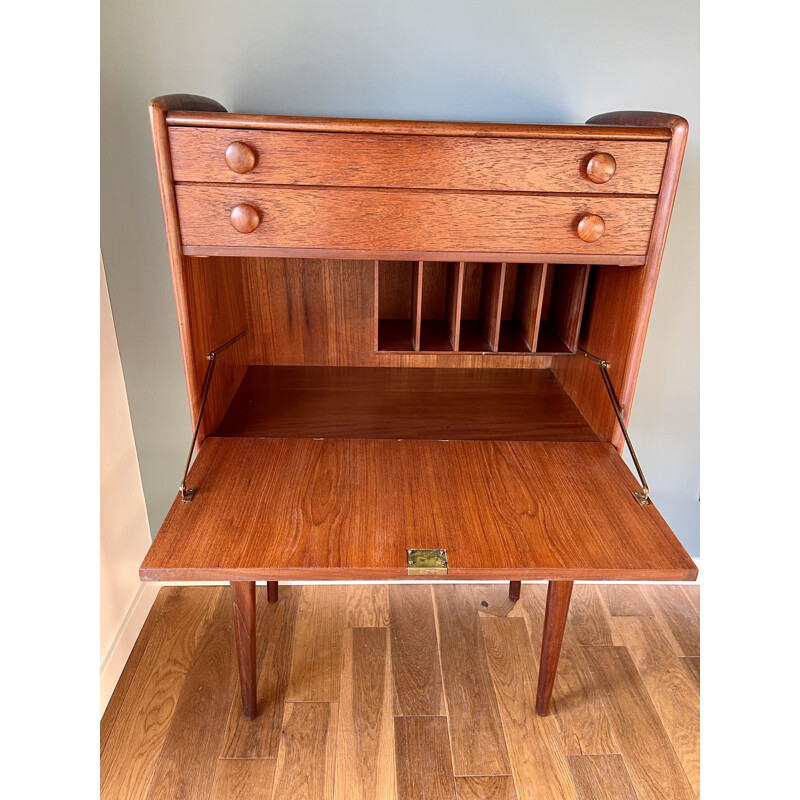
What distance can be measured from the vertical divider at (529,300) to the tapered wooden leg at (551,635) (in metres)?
0.54

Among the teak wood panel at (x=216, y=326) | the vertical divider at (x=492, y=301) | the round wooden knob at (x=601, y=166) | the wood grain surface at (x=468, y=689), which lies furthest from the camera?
the wood grain surface at (x=468, y=689)

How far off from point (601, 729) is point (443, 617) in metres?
0.52

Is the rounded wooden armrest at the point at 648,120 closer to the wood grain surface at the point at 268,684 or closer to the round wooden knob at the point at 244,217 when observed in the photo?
the round wooden knob at the point at 244,217

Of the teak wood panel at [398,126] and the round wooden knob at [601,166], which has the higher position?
the teak wood panel at [398,126]

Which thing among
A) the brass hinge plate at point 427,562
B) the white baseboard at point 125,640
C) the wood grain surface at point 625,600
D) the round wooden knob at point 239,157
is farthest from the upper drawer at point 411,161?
the wood grain surface at point 625,600

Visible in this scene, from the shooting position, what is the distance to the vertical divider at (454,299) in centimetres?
127

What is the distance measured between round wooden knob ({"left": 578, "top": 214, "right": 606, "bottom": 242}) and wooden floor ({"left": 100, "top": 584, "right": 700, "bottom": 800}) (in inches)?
46.1

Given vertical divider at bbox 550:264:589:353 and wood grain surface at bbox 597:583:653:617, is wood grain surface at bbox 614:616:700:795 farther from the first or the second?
vertical divider at bbox 550:264:589:353

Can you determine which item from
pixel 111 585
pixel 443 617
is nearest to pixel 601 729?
pixel 443 617

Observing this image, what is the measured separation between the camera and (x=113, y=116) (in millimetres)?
1430

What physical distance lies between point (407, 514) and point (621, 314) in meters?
0.62

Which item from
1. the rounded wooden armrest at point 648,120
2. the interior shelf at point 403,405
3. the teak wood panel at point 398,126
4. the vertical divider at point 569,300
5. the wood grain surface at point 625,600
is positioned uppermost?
the rounded wooden armrest at point 648,120

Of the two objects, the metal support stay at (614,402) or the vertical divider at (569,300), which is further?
the vertical divider at (569,300)

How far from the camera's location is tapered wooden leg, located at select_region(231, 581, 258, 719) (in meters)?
1.29
